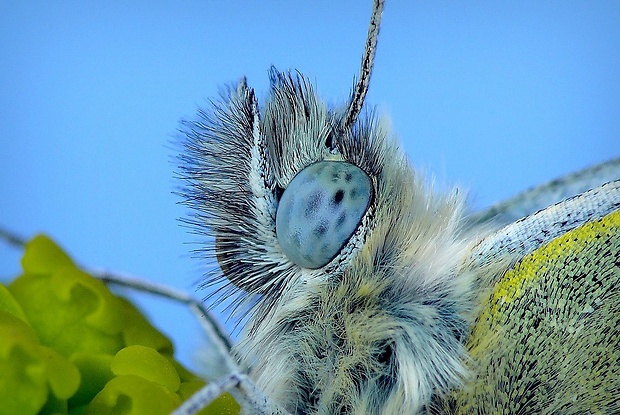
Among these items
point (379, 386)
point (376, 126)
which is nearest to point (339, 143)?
point (376, 126)

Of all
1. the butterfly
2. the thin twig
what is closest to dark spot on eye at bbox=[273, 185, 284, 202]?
the butterfly

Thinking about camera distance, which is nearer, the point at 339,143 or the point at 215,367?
the point at 339,143

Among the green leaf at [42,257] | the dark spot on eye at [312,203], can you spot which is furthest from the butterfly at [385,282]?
the green leaf at [42,257]

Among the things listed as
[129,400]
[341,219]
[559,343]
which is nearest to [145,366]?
[129,400]

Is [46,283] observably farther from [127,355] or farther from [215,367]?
[215,367]

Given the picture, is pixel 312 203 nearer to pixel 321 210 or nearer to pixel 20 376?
pixel 321 210

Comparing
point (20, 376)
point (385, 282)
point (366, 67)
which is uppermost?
point (366, 67)
